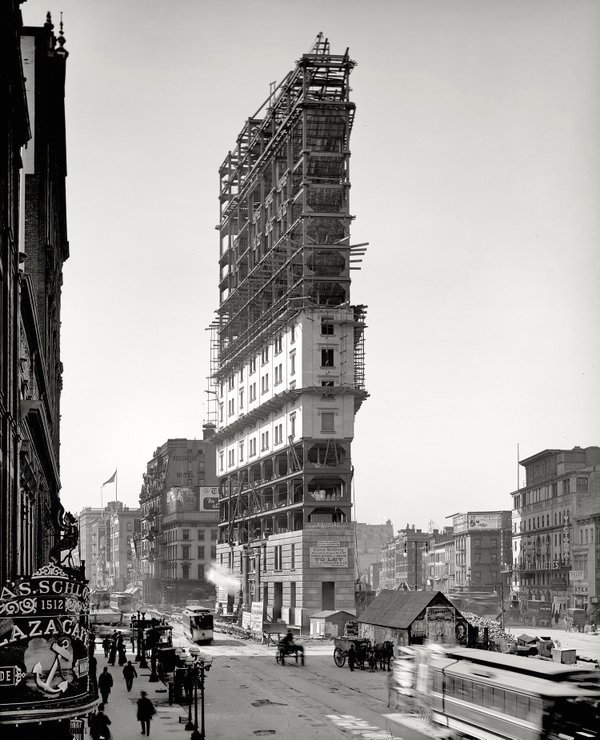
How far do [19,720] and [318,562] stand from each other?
68889 millimetres

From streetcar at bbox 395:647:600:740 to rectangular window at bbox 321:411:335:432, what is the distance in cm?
5628

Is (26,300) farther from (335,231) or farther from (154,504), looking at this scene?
(154,504)

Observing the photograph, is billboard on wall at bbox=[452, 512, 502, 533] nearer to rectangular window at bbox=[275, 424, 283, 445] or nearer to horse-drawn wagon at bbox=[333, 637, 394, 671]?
rectangular window at bbox=[275, 424, 283, 445]

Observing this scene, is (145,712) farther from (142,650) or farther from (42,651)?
(142,650)

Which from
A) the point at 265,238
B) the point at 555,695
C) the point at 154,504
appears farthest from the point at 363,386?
the point at 154,504

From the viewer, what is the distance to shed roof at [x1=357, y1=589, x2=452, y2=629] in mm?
52625

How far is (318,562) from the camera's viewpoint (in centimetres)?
8656

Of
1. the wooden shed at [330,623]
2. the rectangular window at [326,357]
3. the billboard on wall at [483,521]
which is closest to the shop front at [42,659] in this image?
the wooden shed at [330,623]

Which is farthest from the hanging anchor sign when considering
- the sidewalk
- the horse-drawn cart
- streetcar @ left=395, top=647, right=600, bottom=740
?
the horse-drawn cart

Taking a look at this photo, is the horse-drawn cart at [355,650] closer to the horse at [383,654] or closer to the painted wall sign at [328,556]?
the horse at [383,654]

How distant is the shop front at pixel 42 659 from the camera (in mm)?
18781

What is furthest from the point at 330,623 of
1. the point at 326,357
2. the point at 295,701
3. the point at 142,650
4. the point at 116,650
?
the point at 295,701

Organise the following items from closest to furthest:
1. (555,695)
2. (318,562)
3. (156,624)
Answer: (555,695)
(156,624)
(318,562)

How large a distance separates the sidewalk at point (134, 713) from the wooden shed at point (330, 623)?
21953 mm
